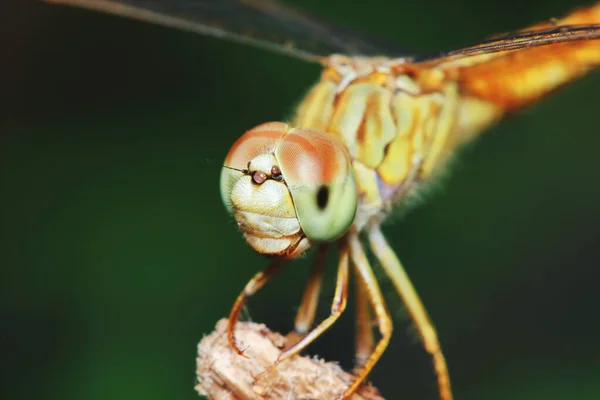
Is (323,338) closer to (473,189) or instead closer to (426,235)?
(426,235)

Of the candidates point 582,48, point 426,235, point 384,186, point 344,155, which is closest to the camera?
point 344,155

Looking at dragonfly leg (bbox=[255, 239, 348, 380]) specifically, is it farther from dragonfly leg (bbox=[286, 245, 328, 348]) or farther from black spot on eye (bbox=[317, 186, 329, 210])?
black spot on eye (bbox=[317, 186, 329, 210])

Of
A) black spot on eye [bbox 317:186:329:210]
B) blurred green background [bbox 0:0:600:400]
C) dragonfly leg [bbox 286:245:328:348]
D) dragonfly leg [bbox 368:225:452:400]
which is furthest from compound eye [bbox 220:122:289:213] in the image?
blurred green background [bbox 0:0:600:400]

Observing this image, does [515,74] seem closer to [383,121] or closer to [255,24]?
[383,121]

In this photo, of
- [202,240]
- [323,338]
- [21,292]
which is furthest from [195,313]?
[323,338]

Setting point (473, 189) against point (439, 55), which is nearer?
point (439, 55)

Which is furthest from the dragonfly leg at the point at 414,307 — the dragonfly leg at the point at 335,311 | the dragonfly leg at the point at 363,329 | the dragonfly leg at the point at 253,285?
the dragonfly leg at the point at 253,285

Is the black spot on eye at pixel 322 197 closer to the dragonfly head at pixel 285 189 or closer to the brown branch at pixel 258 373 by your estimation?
the dragonfly head at pixel 285 189
